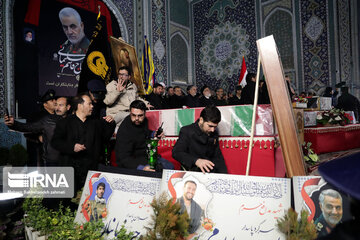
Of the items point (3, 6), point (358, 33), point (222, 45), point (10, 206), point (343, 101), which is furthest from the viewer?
point (222, 45)

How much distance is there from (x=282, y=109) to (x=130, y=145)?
1.71m

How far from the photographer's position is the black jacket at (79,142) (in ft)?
7.84

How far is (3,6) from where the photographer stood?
5992 millimetres

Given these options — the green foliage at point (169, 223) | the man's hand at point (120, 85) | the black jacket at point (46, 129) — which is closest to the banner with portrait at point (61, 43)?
the black jacket at point (46, 129)

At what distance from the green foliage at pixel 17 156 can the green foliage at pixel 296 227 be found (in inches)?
187

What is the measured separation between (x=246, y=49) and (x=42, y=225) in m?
9.82

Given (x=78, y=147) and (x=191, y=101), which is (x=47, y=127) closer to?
(x=78, y=147)

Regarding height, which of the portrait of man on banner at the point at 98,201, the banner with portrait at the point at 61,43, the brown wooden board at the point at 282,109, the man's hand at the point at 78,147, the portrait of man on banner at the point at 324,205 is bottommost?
the portrait of man on banner at the point at 98,201

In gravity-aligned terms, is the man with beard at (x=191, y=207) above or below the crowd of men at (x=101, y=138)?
below

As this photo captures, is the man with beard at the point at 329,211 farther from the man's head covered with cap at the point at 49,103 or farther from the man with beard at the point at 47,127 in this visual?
the man's head covered with cap at the point at 49,103

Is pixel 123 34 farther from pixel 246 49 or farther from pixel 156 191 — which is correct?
pixel 156 191

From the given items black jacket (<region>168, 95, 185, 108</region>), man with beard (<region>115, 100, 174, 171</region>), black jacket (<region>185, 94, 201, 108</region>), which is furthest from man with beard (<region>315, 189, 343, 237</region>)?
black jacket (<region>168, 95, 185, 108</region>)

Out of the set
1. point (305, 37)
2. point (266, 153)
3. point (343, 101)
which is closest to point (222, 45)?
point (305, 37)

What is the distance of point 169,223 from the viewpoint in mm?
1118
